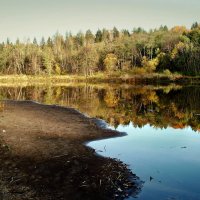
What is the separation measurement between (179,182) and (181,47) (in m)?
121

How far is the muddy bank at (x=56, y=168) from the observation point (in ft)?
47.4

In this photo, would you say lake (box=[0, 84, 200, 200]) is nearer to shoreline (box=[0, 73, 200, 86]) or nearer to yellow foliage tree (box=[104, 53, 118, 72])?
shoreline (box=[0, 73, 200, 86])

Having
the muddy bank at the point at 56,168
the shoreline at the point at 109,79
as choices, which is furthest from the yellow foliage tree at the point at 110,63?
the muddy bank at the point at 56,168

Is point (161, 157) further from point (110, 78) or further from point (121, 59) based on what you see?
point (121, 59)

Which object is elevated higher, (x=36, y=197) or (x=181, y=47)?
(x=181, y=47)

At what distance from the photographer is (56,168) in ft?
57.4

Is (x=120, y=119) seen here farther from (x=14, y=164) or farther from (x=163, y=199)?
(x=163, y=199)

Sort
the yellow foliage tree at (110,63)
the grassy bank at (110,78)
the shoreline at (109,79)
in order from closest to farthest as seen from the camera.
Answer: the shoreline at (109,79) → the grassy bank at (110,78) → the yellow foliage tree at (110,63)

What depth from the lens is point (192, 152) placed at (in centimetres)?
2255

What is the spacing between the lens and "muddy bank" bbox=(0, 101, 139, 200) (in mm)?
14453

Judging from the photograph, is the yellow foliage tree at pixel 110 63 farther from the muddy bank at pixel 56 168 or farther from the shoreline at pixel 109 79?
the muddy bank at pixel 56 168

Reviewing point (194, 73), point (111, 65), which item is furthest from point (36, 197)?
point (111, 65)

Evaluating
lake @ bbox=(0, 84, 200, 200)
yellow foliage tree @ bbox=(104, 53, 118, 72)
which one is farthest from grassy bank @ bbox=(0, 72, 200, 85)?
lake @ bbox=(0, 84, 200, 200)

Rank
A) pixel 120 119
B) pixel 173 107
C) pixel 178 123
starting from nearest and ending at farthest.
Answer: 1. pixel 178 123
2. pixel 120 119
3. pixel 173 107
